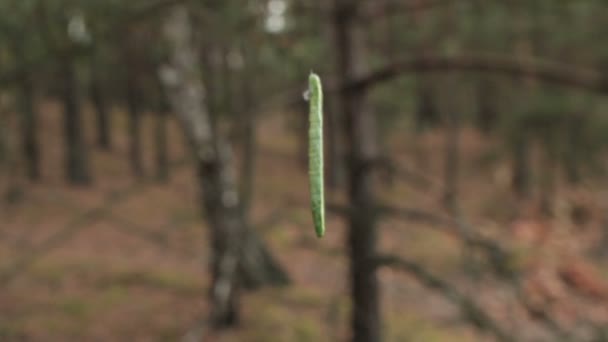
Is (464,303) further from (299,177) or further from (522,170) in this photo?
(299,177)

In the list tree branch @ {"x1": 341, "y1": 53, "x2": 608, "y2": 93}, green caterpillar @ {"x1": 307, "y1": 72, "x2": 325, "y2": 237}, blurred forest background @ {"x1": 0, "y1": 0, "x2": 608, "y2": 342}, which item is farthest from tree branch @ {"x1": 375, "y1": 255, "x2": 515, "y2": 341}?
green caterpillar @ {"x1": 307, "y1": 72, "x2": 325, "y2": 237}

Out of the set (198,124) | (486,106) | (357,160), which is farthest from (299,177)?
(357,160)

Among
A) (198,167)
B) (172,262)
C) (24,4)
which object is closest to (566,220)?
(172,262)

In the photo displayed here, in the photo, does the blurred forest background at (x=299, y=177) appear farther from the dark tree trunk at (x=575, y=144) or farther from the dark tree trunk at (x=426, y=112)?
the dark tree trunk at (x=426, y=112)

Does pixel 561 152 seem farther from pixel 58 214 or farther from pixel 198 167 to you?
pixel 198 167

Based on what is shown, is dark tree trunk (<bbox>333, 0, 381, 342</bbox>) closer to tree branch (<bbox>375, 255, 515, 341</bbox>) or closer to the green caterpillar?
tree branch (<bbox>375, 255, 515, 341</bbox>)

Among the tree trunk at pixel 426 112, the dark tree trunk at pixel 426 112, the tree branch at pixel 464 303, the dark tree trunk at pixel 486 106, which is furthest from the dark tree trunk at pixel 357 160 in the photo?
the dark tree trunk at pixel 426 112
